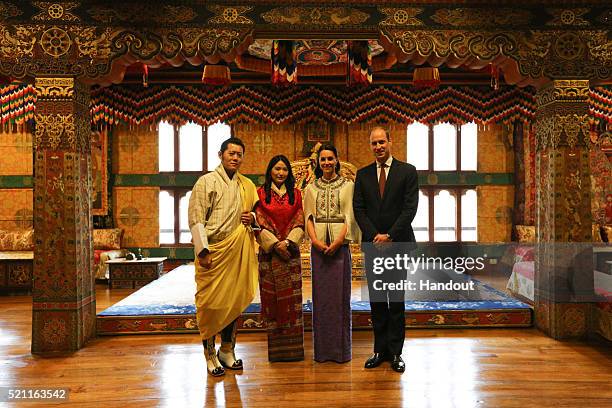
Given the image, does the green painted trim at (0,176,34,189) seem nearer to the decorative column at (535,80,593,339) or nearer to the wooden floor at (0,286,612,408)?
the wooden floor at (0,286,612,408)

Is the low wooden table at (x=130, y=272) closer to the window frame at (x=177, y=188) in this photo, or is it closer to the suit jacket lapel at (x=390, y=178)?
the window frame at (x=177, y=188)

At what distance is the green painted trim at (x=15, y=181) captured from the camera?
27.2 ft

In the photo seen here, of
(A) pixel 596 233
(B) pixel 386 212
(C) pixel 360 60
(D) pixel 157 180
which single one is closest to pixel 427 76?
(C) pixel 360 60

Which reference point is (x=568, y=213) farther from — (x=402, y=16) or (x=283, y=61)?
(x=283, y=61)

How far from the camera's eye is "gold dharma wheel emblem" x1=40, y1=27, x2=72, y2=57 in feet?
12.9

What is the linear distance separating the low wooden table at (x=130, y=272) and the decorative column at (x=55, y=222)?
11.1 ft

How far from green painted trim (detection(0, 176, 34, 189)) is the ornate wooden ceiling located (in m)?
5.01

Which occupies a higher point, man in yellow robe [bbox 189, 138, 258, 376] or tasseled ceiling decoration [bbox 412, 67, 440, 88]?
tasseled ceiling decoration [bbox 412, 67, 440, 88]

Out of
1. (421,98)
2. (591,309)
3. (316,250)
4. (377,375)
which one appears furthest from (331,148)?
(421,98)

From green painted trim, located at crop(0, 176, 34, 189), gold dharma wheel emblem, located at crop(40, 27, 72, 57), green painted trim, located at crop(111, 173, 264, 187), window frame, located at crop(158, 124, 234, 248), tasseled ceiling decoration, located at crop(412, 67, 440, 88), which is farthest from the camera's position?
window frame, located at crop(158, 124, 234, 248)

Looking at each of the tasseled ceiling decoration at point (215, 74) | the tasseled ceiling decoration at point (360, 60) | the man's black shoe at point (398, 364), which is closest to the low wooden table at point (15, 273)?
the tasseled ceiling decoration at point (215, 74)

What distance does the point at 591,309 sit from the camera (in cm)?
421

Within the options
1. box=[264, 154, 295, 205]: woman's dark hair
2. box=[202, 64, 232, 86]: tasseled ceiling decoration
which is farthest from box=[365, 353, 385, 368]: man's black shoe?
box=[202, 64, 232, 86]: tasseled ceiling decoration

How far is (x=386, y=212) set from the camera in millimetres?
3346
